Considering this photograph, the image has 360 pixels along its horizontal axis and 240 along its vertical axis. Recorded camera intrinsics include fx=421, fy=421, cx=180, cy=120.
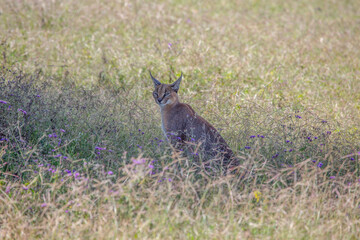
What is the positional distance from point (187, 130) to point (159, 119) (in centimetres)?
111

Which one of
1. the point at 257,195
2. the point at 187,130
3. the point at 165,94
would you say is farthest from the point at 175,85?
the point at 257,195

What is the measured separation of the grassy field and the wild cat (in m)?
0.21

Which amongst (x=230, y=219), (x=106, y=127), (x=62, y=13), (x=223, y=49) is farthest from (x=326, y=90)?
(x=62, y=13)

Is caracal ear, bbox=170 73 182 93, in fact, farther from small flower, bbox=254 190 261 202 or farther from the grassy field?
small flower, bbox=254 190 261 202

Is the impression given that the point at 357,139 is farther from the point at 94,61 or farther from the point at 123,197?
the point at 94,61

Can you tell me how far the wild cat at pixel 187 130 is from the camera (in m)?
4.78

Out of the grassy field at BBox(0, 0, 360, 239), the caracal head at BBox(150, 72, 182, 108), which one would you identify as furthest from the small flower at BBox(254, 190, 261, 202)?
the caracal head at BBox(150, 72, 182, 108)

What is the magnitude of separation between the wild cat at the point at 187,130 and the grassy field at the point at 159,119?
0.70 ft

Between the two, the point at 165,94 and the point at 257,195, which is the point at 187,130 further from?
the point at 257,195

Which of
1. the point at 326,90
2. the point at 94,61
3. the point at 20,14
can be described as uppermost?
the point at 20,14

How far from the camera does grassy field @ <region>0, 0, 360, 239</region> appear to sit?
3709mm

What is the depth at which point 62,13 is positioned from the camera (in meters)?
10.8

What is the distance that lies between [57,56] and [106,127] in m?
4.19

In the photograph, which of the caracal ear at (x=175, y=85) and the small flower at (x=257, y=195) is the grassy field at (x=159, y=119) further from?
the caracal ear at (x=175, y=85)
